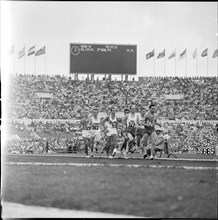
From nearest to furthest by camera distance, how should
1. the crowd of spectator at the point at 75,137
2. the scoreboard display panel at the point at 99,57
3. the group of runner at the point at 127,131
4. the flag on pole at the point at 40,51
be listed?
the group of runner at the point at 127,131 → the crowd of spectator at the point at 75,137 → the flag on pole at the point at 40,51 → the scoreboard display panel at the point at 99,57

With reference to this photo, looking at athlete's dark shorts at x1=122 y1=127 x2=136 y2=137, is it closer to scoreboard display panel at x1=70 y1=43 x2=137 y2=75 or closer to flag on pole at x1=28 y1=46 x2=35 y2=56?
flag on pole at x1=28 y1=46 x2=35 y2=56

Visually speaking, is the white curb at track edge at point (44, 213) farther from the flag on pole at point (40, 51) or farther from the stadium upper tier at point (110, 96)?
the flag on pole at point (40, 51)

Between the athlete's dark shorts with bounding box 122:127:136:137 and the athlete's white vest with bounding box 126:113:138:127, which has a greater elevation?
the athlete's white vest with bounding box 126:113:138:127

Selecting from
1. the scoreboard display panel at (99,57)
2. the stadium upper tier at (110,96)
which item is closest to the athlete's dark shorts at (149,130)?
the stadium upper tier at (110,96)

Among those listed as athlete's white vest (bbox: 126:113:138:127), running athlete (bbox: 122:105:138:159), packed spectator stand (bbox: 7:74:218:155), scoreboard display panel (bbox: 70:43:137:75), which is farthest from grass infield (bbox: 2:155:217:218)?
scoreboard display panel (bbox: 70:43:137:75)

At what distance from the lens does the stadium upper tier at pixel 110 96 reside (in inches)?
1389

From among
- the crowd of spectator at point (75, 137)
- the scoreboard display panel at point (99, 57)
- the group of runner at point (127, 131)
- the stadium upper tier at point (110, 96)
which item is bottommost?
the crowd of spectator at point (75, 137)

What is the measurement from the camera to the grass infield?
17.9ft

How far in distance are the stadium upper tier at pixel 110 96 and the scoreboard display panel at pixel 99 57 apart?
1.84 metres

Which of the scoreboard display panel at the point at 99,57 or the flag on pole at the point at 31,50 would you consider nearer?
the flag on pole at the point at 31,50

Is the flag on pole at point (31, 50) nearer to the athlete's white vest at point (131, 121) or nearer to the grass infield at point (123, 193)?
the athlete's white vest at point (131, 121)

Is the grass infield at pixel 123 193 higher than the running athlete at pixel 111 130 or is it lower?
lower

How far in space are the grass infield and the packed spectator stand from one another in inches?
768

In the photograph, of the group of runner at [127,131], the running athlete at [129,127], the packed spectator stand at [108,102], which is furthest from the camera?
the packed spectator stand at [108,102]
